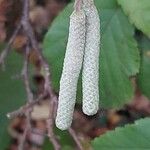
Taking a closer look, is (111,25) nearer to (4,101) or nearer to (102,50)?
(102,50)

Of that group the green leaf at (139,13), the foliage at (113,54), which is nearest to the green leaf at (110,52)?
the foliage at (113,54)

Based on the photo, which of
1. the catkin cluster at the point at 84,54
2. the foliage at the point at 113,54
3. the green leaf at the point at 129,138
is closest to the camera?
the catkin cluster at the point at 84,54

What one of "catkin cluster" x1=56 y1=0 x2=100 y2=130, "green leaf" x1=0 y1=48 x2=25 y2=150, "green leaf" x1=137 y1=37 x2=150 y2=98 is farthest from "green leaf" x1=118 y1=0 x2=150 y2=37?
"green leaf" x1=0 y1=48 x2=25 y2=150

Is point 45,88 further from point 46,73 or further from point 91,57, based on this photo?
point 91,57

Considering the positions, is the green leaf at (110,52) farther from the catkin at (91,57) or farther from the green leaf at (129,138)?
the catkin at (91,57)

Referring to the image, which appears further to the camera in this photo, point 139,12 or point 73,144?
point 73,144

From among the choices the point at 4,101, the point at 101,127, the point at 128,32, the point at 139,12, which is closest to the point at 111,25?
the point at 128,32
